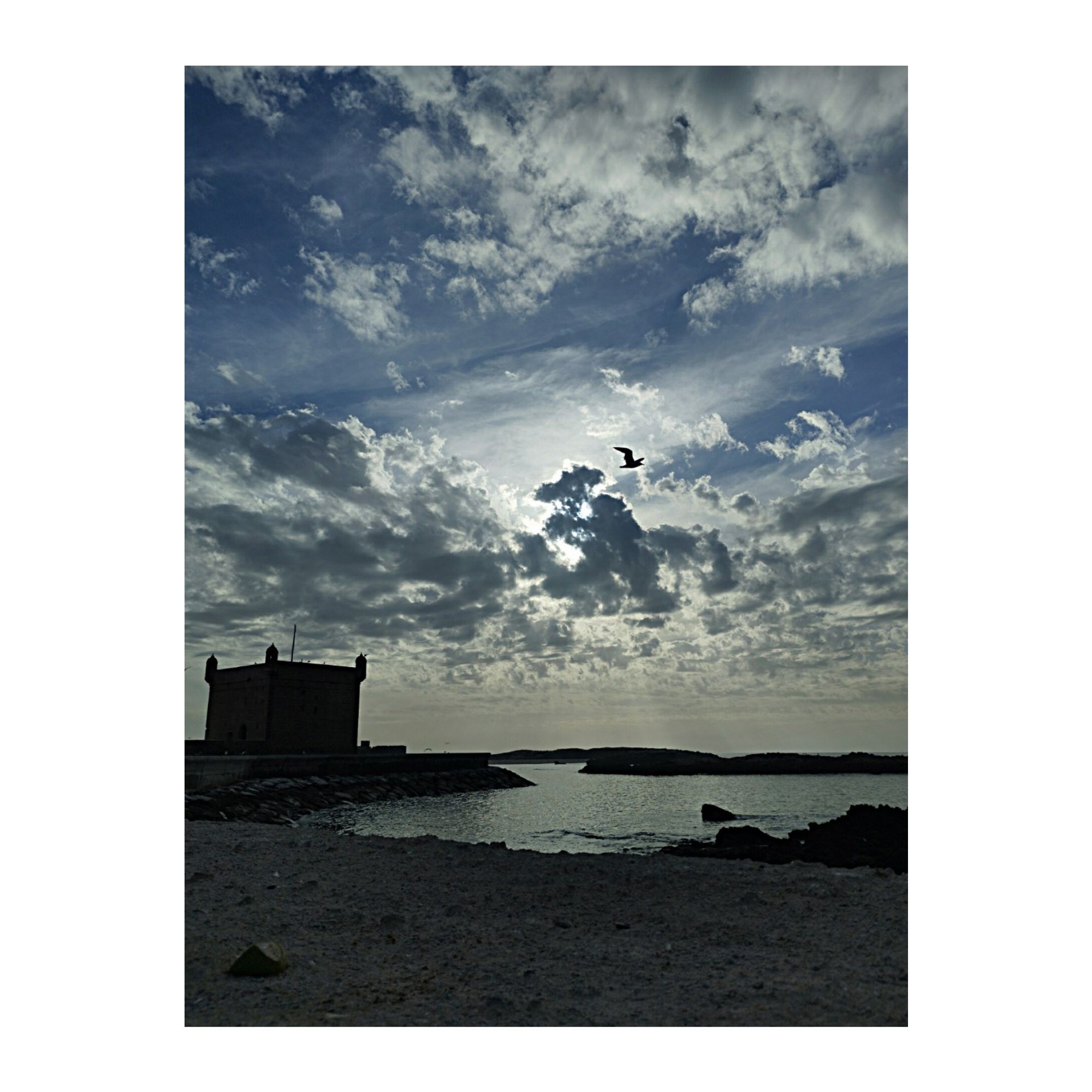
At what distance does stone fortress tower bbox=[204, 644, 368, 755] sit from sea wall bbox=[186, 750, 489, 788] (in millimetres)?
1365

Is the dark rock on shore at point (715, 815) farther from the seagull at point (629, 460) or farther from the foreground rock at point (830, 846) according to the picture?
the seagull at point (629, 460)

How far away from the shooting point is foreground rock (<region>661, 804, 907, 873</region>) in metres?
11.3

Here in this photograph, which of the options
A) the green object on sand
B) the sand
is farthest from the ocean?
the green object on sand

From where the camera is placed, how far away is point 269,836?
1265 centimetres

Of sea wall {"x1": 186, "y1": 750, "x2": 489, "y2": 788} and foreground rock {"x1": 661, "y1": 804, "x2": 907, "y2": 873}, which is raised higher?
foreground rock {"x1": 661, "y1": 804, "x2": 907, "y2": 873}

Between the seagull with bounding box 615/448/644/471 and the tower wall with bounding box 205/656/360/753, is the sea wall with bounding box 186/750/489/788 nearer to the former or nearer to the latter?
the tower wall with bounding box 205/656/360/753

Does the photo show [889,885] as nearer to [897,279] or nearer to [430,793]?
[897,279]

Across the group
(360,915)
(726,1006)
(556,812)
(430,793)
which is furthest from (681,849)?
(430,793)

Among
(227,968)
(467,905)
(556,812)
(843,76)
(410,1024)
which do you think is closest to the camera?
(410,1024)

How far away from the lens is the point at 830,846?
40.9 feet

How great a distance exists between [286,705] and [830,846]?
33105mm

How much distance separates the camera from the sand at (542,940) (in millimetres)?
5285

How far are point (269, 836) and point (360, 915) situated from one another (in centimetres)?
591

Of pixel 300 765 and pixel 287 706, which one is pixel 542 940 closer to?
pixel 300 765
